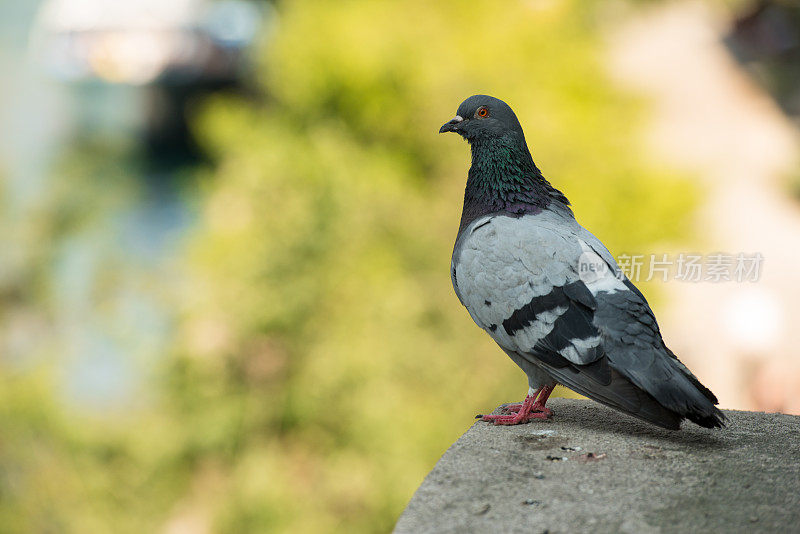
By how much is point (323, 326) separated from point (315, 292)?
1.14 feet

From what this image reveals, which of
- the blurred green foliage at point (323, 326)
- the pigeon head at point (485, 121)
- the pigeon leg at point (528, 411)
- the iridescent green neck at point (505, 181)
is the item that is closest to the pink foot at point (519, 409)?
the pigeon leg at point (528, 411)

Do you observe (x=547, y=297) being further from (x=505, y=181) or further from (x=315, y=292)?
(x=315, y=292)

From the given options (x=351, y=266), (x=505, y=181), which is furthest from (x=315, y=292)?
(x=505, y=181)

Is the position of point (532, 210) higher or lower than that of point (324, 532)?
higher

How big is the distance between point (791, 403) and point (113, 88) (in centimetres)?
1849

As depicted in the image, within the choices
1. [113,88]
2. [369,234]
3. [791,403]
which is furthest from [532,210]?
[113,88]

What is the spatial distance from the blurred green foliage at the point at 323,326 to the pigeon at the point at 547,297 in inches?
178

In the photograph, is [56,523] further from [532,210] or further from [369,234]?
[532,210]

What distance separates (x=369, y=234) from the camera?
8.24 meters

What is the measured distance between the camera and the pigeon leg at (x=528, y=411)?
3006 mm

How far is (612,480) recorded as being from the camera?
247 cm

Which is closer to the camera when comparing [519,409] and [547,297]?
[547,297]

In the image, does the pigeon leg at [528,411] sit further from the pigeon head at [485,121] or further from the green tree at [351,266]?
the green tree at [351,266]

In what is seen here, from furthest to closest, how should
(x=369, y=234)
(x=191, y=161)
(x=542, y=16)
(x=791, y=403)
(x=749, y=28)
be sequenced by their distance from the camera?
(x=749, y=28) → (x=191, y=161) → (x=542, y=16) → (x=369, y=234) → (x=791, y=403)
